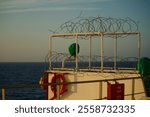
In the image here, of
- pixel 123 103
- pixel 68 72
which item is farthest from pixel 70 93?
pixel 123 103

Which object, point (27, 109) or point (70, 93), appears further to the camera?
point (70, 93)

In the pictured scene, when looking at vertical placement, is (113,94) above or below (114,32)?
below

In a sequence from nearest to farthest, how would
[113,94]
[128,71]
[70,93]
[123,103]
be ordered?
[123,103] → [113,94] → [128,71] → [70,93]

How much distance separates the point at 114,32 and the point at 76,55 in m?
1.76

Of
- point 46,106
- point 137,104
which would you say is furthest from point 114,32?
point 46,106

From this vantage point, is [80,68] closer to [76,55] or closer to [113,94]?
[76,55]

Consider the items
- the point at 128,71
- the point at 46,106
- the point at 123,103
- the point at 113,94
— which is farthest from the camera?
the point at 128,71

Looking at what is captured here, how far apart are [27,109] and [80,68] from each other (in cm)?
721

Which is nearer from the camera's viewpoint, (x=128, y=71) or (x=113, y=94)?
(x=113, y=94)

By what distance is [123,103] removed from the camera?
25.2 feet

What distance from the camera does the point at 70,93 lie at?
13961 millimetres

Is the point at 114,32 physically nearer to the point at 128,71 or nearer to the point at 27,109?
the point at 128,71

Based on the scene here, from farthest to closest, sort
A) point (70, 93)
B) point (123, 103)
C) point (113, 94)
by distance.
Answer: point (70, 93)
point (113, 94)
point (123, 103)

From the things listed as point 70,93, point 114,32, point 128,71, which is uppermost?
point 114,32
